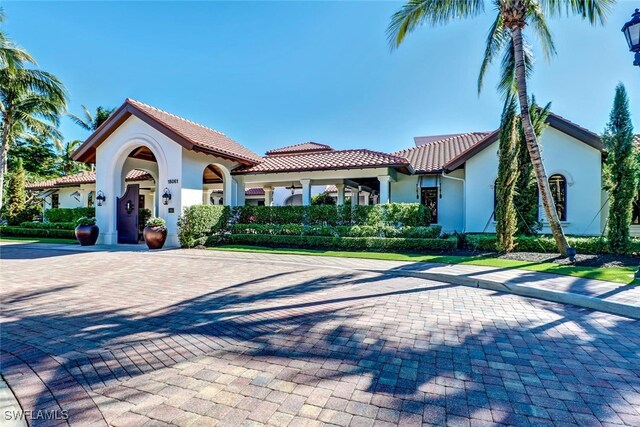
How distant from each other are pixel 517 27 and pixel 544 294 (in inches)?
360

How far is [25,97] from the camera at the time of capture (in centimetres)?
2402

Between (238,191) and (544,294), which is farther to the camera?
(238,191)

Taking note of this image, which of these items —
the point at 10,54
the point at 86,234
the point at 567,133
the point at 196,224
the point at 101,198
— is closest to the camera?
the point at 196,224

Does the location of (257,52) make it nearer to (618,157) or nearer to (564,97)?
(564,97)

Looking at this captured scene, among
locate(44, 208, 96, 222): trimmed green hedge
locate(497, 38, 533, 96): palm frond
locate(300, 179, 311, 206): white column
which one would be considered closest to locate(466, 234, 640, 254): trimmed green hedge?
locate(497, 38, 533, 96): palm frond

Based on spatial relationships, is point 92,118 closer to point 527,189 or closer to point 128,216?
point 128,216

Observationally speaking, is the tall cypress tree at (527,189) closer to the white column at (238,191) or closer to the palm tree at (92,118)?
the white column at (238,191)

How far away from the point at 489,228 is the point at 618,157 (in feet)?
19.7

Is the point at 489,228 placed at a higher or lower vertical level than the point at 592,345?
higher

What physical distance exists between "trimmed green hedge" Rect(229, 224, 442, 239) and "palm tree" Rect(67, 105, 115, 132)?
29213 mm

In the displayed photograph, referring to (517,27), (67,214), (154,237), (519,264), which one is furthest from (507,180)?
(67,214)

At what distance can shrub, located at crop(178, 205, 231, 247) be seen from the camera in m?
14.3

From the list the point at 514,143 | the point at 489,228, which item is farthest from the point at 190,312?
the point at 489,228

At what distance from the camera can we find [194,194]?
15.5 metres
